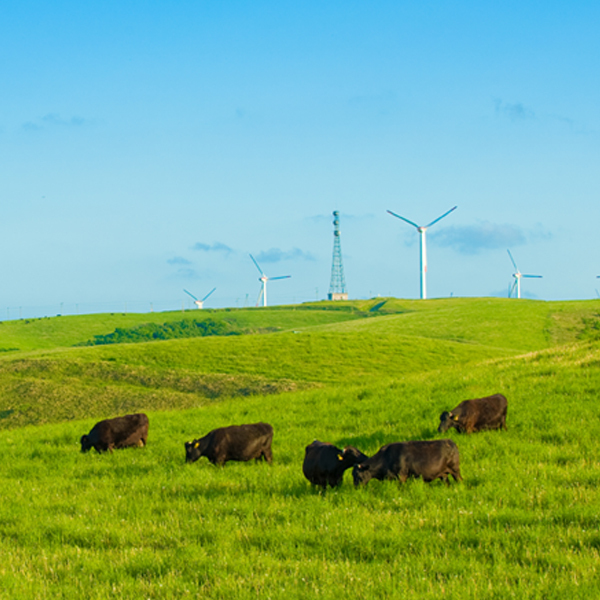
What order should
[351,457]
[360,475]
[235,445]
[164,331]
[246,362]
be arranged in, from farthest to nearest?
[164,331]
[246,362]
[235,445]
[351,457]
[360,475]

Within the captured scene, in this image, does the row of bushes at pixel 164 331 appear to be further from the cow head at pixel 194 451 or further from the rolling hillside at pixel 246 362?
the cow head at pixel 194 451

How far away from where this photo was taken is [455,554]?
8859 millimetres

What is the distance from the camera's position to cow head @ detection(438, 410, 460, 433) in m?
17.1

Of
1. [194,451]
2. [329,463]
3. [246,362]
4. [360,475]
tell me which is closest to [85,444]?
[194,451]

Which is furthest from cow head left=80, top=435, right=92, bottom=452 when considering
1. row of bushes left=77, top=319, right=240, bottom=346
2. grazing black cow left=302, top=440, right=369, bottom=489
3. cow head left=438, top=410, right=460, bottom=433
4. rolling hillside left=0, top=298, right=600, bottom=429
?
row of bushes left=77, top=319, right=240, bottom=346

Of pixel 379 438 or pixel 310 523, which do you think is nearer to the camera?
pixel 310 523

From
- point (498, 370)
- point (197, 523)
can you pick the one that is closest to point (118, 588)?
point (197, 523)

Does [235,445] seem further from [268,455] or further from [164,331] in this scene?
[164,331]

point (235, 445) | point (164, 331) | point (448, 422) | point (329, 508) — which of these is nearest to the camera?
point (329, 508)

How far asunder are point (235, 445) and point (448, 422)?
6076mm

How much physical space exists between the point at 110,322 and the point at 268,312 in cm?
4297

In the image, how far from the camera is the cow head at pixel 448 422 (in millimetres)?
17125

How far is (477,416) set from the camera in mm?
17453

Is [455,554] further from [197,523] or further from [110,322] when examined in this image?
[110,322]
